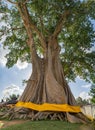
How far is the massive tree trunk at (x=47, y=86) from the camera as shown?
1205 centimetres

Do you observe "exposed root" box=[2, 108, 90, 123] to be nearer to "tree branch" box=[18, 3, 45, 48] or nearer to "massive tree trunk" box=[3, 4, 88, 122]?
"massive tree trunk" box=[3, 4, 88, 122]

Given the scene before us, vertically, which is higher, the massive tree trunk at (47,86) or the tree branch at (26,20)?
the tree branch at (26,20)

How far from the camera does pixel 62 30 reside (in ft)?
62.2

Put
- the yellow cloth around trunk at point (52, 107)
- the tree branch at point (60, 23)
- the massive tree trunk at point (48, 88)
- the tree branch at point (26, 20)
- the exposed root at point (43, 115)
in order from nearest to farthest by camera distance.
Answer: the exposed root at point (43, 115)
the massive tree trunk at point (48, 88)
the yellow cloth around trunk at point (52, 107)
the tree branch at point (26, 20)
the tree branch at point (60, 23)

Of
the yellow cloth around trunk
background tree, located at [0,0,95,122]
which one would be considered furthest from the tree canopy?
the yellow cloth around trunk

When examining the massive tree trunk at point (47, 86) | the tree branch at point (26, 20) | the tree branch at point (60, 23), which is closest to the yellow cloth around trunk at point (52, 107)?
the massive tree trunk at point (47, 86)

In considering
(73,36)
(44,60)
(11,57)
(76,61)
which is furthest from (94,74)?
(44,60)

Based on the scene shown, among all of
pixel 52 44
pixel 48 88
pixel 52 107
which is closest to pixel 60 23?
pixel 52 44

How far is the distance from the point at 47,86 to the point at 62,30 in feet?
21.4

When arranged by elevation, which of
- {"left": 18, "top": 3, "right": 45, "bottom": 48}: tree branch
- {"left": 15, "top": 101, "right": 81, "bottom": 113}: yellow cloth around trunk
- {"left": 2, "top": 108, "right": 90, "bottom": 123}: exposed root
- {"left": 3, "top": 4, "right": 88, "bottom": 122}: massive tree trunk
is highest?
{"left": 18, "top": 3, "right": 45, "bottom": 48}: tree branch

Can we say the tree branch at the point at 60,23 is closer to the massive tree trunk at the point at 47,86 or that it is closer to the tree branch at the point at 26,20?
the massive tree trunk at the point at 47,86

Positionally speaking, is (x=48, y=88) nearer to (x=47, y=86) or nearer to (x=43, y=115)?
(x=47, y=86)

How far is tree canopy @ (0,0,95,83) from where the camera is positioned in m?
15.2

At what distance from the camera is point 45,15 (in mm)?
17203
